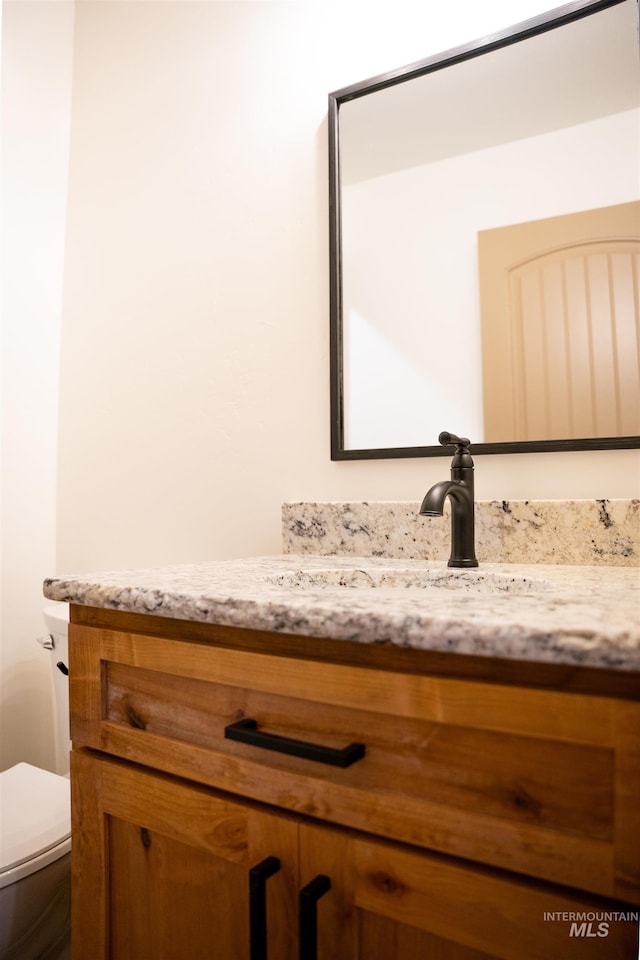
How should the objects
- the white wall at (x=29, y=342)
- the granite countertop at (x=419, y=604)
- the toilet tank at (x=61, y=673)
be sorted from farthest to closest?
1. the white wall at (x=29, y=342)
2. the toilet tank at (x=61, y=673)
3. the granite countertop at (x=419, y=604)

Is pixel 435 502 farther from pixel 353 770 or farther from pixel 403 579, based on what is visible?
pixel 353 770

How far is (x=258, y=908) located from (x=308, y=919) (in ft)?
0.20

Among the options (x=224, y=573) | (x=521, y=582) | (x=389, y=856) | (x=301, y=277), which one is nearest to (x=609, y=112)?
(x=301, y=277)

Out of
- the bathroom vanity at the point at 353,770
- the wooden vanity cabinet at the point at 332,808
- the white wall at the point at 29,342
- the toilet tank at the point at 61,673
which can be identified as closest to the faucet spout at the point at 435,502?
the bathroom vanity at the point at 353,770

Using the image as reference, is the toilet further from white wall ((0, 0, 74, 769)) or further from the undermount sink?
the undermount sink

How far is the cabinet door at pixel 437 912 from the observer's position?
488 mm

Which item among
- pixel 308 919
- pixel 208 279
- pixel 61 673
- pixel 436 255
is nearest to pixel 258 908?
pixel 308 919

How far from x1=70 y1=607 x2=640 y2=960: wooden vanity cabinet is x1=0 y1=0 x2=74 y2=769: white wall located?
3.10 ft

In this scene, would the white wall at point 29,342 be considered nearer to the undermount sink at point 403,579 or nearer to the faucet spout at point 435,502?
the undermount sink at point 403,579

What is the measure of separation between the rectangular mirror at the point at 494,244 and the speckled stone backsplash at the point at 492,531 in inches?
4.6

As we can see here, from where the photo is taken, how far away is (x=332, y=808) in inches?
23.7

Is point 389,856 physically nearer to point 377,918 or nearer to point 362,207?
point 377,918

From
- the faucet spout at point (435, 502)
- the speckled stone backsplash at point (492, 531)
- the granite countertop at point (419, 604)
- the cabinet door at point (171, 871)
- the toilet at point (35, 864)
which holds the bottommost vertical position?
the toilet at point (35, 864)

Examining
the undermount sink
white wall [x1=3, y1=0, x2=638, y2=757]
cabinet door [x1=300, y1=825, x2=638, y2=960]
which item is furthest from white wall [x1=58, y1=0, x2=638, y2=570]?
cabinet door [x1=300, y1=825, x2=638, y2=960]
